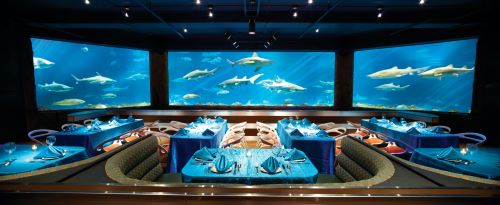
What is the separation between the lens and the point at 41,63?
19.7 feet

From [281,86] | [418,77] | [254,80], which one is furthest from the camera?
[254,80]

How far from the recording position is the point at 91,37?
258 inches

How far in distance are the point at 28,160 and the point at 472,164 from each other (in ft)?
15.2

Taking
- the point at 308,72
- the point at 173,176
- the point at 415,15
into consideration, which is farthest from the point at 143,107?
the point at 415,15

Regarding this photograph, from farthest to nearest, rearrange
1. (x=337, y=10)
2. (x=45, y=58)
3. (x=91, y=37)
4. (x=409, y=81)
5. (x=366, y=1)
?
(x=409, y=81) → (x=91, y=37) → (x=45, y=58) → (x=337, y=10) → (x=366, y=1)

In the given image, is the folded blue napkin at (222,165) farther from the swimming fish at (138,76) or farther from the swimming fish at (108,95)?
the swimming fish at (108,95)

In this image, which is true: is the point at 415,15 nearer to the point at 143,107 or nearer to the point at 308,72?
the point at 308,72

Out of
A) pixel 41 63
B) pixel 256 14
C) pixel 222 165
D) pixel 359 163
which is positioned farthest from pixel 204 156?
pixel 41 63

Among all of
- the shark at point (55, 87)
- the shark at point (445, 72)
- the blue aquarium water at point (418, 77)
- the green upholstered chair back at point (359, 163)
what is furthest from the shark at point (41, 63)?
the shark at point (445, 72)

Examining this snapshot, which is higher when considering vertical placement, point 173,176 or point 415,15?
point 415,15

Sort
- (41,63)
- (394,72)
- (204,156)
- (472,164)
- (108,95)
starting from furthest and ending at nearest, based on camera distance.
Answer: (108,95), (394,72), (41,63), (204,156), (472,164)

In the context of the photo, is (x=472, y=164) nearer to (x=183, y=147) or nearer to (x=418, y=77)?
(x=183, y=147)

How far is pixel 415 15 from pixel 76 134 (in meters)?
7.16

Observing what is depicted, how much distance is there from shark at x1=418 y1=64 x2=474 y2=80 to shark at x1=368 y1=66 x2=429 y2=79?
18 centimetres
